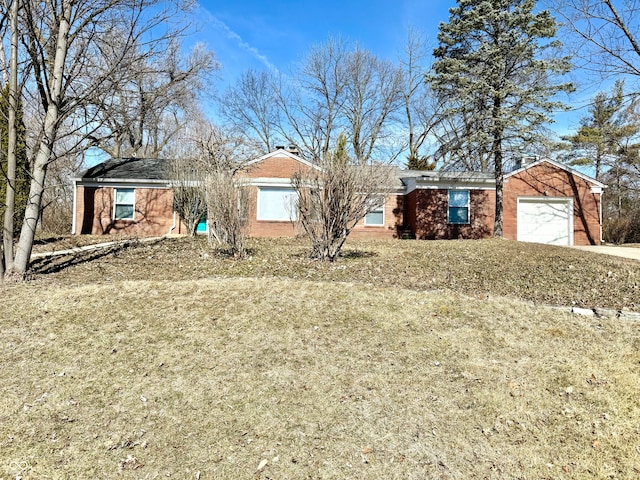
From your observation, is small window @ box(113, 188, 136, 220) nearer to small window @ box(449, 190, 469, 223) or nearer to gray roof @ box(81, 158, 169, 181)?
gray roof @ box(81, 158, 169, 181)

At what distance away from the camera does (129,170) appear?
55.6ft

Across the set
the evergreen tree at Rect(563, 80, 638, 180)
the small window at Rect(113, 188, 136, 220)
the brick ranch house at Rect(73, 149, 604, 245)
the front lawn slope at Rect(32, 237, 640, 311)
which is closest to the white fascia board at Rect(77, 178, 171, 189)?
the brick ranch house at Rect(73, 149, 604, 245)

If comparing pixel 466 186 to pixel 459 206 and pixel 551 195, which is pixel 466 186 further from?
pixel 551 195

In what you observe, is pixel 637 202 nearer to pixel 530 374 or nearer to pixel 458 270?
pixel 458 270

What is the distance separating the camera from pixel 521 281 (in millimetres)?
6441

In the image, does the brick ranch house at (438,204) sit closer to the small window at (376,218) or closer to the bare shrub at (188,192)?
the small window at (376,218)

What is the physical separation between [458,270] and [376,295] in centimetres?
248

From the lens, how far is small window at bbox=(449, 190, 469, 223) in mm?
16266

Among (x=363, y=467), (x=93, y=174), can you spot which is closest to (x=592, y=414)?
(x=363, y=467)

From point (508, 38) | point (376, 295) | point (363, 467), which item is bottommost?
point (363, 467)

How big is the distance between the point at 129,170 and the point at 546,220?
1873 cm

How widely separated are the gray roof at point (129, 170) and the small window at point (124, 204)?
60cm

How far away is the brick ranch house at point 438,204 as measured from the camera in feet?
52.4

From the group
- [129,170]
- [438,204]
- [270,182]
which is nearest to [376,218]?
[438,204]
